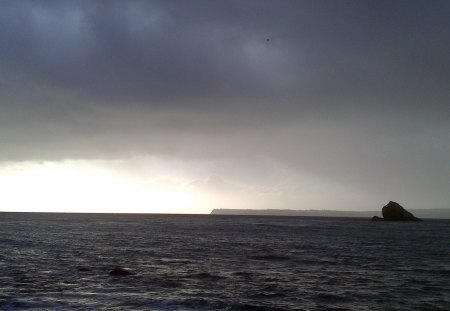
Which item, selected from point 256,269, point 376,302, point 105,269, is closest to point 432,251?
point 256,269

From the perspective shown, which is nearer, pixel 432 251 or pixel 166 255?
pixel 166 255

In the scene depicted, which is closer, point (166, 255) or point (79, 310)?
point (79, 310)

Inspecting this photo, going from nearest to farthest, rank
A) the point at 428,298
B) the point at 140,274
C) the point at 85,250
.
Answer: the point at 428,298 < the point at 140,274 < the point at 85,250

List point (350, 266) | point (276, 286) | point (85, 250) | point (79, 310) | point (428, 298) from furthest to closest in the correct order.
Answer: point (85, 250) < point (350, 266) < point (276, 286) < point (428, 298) < point (79, 310)

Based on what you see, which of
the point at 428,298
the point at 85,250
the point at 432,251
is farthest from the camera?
the point at 432,251

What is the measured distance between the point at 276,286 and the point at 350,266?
62.5 ft

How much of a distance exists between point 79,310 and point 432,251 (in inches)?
2750

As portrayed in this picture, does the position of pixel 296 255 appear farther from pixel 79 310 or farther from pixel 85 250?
pixel 79 310

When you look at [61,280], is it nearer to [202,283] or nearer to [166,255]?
[202,283]

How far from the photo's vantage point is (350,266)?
54094 millimetres

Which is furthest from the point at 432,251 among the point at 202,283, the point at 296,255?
the point at 202,283

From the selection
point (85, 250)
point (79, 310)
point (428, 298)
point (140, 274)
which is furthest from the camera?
point (85, 250)

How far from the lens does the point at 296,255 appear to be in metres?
66.6

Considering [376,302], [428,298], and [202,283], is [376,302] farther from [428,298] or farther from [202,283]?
[202,283]
